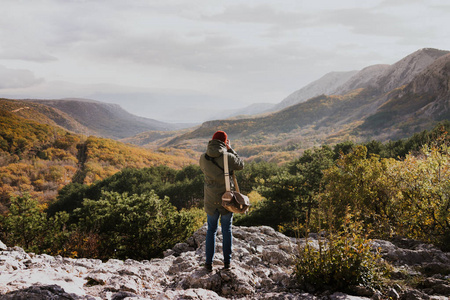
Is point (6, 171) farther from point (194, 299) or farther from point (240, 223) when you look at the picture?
point (194, 299)

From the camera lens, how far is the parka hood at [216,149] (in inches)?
192

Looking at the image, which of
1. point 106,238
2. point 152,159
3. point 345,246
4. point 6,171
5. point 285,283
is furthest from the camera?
point 152,159

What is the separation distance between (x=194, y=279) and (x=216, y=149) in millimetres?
2645

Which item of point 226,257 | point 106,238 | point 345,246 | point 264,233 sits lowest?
point 106,238

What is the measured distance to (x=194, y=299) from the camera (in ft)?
13.4

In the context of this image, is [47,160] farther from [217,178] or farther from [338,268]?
[338,268]

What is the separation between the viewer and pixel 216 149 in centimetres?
490

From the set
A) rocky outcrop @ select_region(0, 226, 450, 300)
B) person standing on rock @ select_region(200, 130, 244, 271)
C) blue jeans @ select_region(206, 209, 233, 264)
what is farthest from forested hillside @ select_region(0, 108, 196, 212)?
person standing on rock @ select_region(200, 130, 244, 271)

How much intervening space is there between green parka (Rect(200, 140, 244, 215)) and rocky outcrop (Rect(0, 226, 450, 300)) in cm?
145

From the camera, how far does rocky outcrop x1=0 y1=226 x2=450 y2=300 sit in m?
4.09

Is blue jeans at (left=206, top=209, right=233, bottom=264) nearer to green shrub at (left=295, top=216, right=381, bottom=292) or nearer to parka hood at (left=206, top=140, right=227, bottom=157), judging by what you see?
parka hood at (left=206, top=140, right=227, bottom=157)

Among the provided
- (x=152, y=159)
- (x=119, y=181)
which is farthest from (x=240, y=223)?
(x=152, y=159)

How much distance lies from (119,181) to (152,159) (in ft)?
166

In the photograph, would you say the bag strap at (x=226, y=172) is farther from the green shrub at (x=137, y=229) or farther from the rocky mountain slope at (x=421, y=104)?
the rocky mountain slope at (x=421, y=104)
